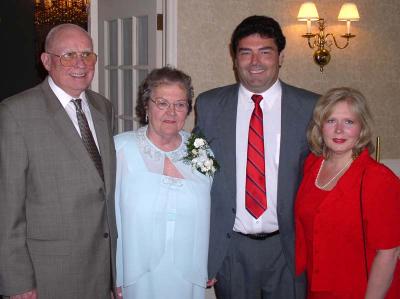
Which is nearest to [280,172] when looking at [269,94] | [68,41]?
[269,94]

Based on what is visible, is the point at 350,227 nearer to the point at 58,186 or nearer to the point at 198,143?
the point at 198,143

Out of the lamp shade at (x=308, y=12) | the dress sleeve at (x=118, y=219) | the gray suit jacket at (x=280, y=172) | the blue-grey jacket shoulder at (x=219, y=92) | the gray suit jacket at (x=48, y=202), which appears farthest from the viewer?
the lamp shade at (x=308, y=12)

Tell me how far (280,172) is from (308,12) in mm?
1653

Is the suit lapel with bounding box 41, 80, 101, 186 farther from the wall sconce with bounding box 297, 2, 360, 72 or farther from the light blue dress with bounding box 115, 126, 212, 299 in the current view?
the wall sconce with bounding box 297, 2, 360, 72

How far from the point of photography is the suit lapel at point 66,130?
191cm

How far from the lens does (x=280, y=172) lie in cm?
229

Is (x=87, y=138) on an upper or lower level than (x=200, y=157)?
upper

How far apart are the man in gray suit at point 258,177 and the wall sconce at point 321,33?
118 cm

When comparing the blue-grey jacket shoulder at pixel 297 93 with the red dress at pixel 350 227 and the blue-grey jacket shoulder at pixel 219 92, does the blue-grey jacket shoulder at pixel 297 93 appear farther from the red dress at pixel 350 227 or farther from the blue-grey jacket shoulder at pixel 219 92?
the red dress at pixel 350 227

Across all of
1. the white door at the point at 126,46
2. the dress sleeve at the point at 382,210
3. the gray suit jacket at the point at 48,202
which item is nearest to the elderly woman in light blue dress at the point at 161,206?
the gray suit jacket at the point at 48,202

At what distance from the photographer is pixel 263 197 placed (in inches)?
90.5

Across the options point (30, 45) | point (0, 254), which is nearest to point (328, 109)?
point (0, 254)

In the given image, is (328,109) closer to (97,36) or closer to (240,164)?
(240,164)

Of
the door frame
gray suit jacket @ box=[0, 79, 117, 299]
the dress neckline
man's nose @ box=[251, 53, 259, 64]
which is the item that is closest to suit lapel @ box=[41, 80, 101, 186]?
A: gray suit jacket @ box=[0, 79, 117, 299]
